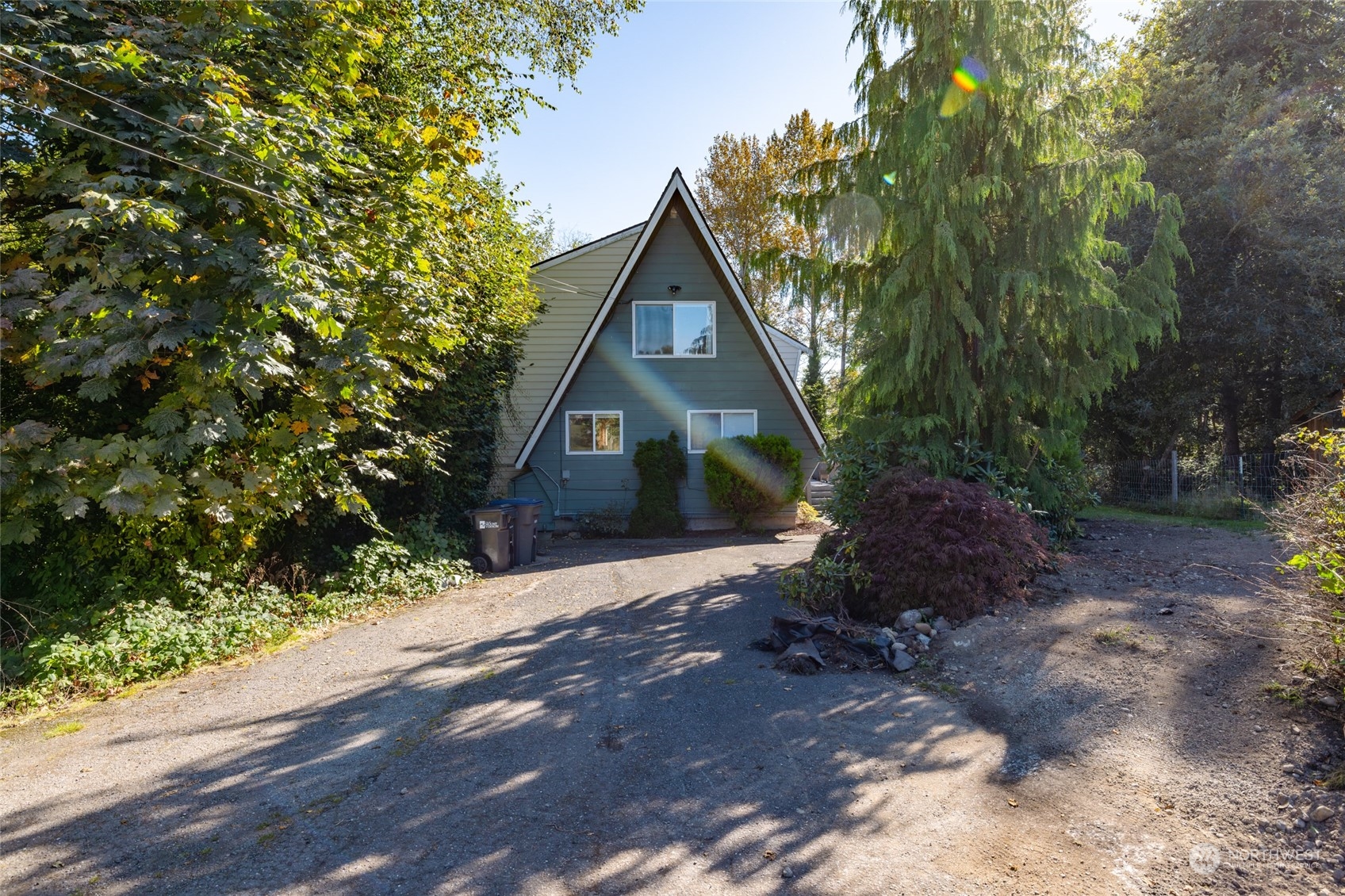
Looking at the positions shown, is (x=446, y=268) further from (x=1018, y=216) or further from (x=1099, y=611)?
(x=1099, y=611)

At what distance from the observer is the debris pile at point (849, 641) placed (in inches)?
233

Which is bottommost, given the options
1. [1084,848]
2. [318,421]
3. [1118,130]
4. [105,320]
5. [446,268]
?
[1084,848]

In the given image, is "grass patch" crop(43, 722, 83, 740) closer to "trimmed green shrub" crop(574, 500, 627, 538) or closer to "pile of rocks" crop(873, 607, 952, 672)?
"pile of rocks" crop(873, 607, 952, 672)

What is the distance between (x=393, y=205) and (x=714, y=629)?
5.57 meters

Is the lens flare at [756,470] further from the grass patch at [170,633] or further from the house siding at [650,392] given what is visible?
the grass patch at [170,633]

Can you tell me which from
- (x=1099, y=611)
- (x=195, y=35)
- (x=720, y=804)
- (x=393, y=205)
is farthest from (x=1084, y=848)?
(x=195, y=35)

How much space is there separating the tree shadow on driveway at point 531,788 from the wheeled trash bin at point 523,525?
17.8ft

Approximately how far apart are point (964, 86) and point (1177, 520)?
9364 mm

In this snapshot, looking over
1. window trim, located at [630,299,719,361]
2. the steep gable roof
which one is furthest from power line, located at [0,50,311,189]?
window trim, located at [630,299,719,361]

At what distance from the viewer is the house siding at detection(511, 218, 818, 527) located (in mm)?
15641

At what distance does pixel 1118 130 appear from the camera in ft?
57.3

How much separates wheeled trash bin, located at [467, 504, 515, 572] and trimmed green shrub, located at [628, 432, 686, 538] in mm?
4447

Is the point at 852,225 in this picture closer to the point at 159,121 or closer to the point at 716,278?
the point at 716,278

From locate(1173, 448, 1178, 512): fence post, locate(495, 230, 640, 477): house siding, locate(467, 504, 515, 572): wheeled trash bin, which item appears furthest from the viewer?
locate(495, 230, 640, 477): house siding
